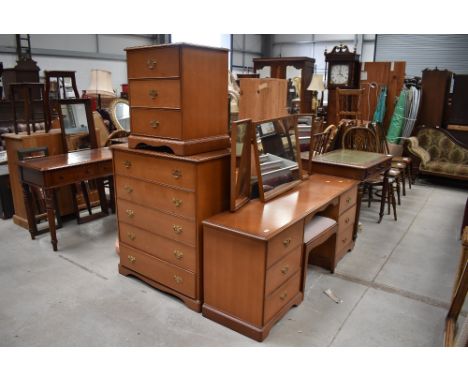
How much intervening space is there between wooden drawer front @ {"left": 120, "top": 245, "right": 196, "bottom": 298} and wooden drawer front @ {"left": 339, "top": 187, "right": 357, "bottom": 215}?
1.30 meters

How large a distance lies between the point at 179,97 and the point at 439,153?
5.39 m

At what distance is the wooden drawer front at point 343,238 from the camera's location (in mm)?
3115

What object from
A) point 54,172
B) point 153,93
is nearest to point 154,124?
point 153,93

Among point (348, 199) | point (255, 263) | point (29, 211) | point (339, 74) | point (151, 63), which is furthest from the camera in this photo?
point (339, 74)

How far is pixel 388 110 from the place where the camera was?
687 centimetres

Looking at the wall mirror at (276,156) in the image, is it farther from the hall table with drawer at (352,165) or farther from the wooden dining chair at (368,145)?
the wooden dining chair at (368,145)

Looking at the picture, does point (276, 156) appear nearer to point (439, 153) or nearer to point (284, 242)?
point (284, 242)

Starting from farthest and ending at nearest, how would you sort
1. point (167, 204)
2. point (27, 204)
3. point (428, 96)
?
point (428, 96), point (27, 204), point (167, 204)

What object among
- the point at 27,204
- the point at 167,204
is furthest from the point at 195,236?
the point at 27,204

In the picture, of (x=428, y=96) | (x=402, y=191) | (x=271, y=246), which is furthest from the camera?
(x=428, y=96)

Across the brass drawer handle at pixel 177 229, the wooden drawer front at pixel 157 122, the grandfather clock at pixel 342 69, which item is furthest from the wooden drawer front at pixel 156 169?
the grandfather clock at pixel 342 69

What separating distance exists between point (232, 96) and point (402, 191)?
Result: 355 centimetres

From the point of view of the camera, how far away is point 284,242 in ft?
7.32
